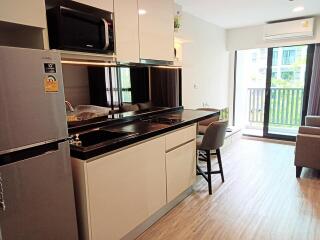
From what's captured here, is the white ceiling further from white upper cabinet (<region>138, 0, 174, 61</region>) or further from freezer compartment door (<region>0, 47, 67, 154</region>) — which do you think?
freezer compartment door (<region>0, 47, 67, 154</region>)

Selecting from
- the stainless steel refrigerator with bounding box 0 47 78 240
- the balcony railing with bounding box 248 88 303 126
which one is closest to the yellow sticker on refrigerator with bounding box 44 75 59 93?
the stainless steel refrigerator with bounding box 0 47 78 240

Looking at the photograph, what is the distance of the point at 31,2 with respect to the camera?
149 centimetres

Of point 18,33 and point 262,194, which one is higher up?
point 18,33

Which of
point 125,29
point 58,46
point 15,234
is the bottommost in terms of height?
point 15,234

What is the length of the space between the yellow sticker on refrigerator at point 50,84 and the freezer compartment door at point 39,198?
1.12 ft

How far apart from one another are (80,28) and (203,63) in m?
3.24

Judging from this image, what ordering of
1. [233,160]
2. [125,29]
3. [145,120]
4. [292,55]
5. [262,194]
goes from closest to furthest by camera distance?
[125,29] < [145,120] < [262,194] < [233,160] < [292,55]

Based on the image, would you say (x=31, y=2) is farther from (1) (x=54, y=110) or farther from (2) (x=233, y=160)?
(2) (x=233, y=160)

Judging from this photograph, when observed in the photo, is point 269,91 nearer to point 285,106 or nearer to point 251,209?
point 285,106

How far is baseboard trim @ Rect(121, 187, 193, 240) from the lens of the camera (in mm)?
2152

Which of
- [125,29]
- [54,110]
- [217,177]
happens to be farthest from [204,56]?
[54,110]

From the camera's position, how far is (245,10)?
398 cm

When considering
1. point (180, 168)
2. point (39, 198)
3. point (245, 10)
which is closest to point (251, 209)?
point (180, 168)

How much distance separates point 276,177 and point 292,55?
9.80ft
